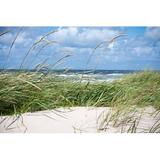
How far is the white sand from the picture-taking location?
3.34 meters

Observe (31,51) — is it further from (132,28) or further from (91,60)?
(132,28)

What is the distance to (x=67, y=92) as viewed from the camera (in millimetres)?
3418

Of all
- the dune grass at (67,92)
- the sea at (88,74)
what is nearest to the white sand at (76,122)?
the dune grass at (67,92)

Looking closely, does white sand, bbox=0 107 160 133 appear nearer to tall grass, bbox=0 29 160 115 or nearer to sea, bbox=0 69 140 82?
tall grass, bbox=0 29 160 115

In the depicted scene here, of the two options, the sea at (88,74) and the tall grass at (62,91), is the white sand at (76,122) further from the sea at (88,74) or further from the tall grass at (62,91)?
the sea at (88,74)

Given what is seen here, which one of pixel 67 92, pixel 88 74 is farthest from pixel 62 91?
pixel 88 74

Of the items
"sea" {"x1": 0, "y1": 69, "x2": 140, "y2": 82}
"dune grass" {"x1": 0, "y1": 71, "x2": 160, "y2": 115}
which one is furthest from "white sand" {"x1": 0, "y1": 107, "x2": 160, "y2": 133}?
"sea" {"x1": 0, "y1": 69, "x2": 140, "y2": 82}

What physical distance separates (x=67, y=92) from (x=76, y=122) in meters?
A: 0.19

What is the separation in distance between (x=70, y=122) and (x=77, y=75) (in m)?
0.29

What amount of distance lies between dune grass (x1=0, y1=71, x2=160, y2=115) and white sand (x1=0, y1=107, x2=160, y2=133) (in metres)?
0.04

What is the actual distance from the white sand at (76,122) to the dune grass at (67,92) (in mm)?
41

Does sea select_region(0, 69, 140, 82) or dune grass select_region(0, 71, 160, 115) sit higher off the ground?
sea select_region(0, 69, 140, 82)
